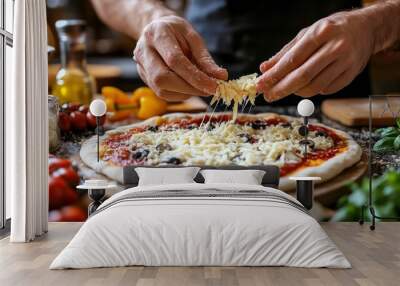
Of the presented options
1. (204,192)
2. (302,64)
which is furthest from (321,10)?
(204,192)

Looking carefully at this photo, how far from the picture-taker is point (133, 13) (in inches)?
231

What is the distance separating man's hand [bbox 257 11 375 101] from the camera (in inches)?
215

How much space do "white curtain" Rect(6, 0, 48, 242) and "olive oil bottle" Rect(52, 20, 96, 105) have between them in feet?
2.39

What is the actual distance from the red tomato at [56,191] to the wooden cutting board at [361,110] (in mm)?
2580

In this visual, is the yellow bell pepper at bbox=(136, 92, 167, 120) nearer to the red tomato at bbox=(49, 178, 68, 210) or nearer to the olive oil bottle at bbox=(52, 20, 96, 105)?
the olive oil bottle at bbox=(52, 20, 96, 105)

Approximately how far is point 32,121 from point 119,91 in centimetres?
122

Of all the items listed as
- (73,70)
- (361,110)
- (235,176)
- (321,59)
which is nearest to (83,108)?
(73,70)

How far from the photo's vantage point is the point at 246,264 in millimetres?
3760

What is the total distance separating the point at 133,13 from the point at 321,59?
1.81 m

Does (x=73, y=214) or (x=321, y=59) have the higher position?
(x=321, y=59)

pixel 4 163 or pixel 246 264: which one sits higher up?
pixel 4 163

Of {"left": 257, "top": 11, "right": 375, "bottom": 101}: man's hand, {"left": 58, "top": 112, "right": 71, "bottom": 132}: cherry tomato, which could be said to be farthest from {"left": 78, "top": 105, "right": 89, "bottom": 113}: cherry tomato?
{"left": 257, "top": 11, "right": 375, "bottom": 101}: man's hand

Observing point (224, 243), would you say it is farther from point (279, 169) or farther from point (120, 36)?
point (120, 36)

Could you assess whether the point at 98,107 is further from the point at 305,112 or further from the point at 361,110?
the point at 361,110
